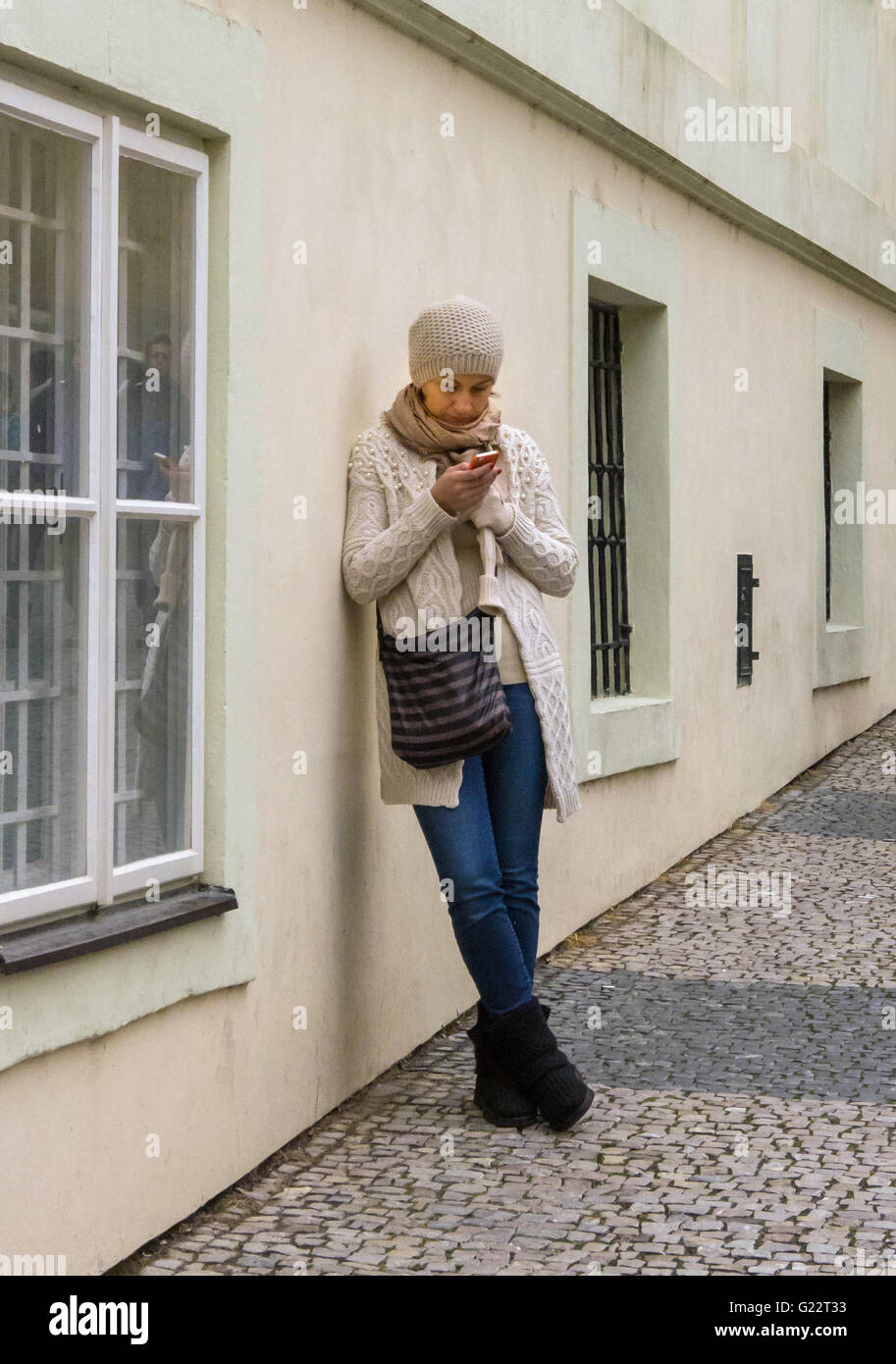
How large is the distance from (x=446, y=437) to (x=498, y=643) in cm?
54

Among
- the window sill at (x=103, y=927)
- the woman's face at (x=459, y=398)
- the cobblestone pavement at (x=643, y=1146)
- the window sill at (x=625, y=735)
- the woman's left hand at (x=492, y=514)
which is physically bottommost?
the cobblestone pavement at (x=643, y=1146)

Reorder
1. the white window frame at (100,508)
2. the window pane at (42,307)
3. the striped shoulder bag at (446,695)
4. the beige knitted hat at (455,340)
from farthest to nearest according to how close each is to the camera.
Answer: the beige knitted hat at (455,340) → the striped shoulder bag at (446,695) → the white window frame at (100,508) → the window pane at (42,307)

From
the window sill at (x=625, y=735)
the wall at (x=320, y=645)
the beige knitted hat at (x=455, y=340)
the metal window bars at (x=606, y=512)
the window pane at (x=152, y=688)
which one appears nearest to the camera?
the wall at (x=320, y=645)

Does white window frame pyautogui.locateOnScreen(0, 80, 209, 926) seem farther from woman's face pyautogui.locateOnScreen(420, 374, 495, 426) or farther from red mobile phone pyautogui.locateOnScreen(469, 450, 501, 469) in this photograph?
woman's face pyautogui.locateOnScreen(420, 374, 495, 426)

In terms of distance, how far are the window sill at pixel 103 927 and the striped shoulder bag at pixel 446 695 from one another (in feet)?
2.25

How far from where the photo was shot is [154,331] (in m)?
4.02

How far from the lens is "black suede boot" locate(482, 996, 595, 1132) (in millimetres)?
4680

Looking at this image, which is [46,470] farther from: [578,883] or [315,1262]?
[578,883]

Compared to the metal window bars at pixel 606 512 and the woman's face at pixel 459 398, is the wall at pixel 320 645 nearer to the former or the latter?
the woman's face at pixel 459 398

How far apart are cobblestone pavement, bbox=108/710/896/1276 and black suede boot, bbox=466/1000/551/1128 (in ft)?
0.15

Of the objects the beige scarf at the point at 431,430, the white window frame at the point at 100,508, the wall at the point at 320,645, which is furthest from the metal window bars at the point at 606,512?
the white window frame at the point at 100,508

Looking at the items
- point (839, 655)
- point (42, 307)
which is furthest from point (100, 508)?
point (839, 655)

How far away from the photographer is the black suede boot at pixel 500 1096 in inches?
188

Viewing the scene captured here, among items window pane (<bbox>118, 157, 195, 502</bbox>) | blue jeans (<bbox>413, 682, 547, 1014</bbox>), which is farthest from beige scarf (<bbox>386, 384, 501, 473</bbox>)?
window pane (<bbox>118, 157, 195, 502</bbox>)
